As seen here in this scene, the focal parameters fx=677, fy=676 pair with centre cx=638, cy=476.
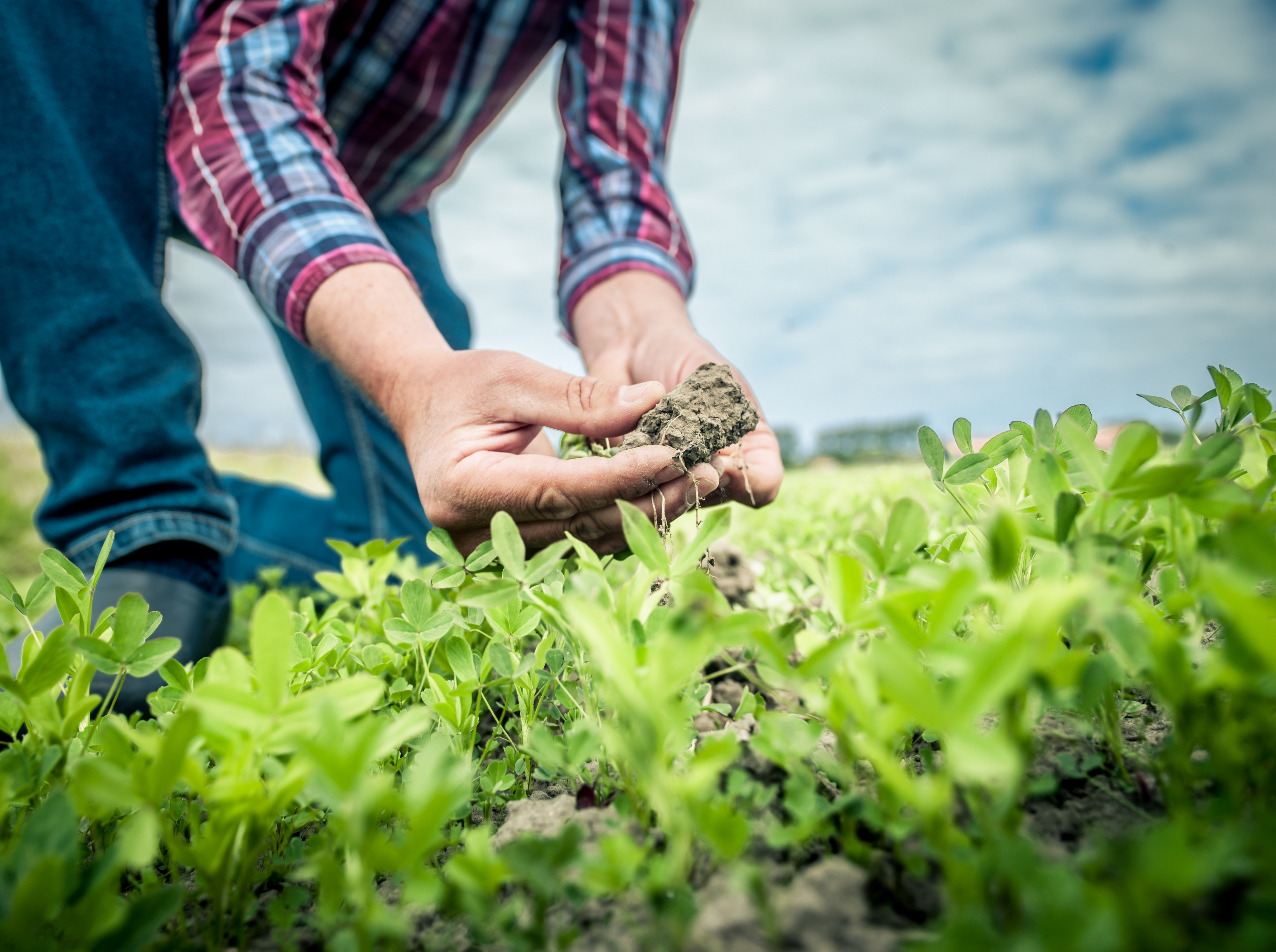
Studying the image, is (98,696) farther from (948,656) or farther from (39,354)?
(39,354)

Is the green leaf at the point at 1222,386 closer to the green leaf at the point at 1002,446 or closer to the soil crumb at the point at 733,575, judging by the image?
the green leaf at the point at 1002,446

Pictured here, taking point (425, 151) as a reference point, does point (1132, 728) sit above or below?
below

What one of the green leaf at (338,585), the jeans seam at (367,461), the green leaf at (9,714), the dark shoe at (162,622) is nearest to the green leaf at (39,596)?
the green leaf at (9,714)

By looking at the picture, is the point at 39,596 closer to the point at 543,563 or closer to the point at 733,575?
the point at 543,563

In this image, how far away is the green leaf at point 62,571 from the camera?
97 centimetres

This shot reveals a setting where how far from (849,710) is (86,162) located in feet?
9.71

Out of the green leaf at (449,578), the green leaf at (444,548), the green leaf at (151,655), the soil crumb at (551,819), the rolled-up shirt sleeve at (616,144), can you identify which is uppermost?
the rolled-up shirt sleeve at (616,144)

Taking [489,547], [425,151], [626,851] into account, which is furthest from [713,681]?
[425,151]

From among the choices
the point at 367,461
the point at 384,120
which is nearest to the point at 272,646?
the point at 384,120

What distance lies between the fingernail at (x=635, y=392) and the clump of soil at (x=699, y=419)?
0.04 meters

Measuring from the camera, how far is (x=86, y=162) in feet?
7.56

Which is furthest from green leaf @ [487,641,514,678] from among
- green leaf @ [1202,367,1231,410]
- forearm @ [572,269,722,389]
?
forearm @ [572,269,722,389]

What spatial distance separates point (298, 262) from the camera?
192cm

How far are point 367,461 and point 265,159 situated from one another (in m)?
Result: 2.06
